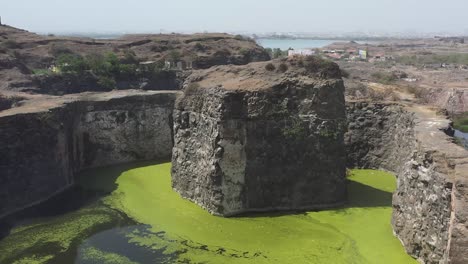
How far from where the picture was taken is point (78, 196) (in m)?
16.6

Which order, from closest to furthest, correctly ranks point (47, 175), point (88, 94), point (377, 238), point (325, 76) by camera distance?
point (377, 238), point (325, 76), point (47, 175), point (88, 94)

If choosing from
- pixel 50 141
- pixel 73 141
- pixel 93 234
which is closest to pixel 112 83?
pixel 73 141

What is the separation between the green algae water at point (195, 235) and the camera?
12.0 meters

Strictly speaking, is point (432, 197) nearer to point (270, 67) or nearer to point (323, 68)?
point (323, 68)

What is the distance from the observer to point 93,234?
13711mm

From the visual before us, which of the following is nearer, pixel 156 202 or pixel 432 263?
pixel 432 263

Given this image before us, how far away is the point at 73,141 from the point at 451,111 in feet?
110

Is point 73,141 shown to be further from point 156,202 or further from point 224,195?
point 224,195

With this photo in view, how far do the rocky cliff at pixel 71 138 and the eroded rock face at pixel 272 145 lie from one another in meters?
5.42

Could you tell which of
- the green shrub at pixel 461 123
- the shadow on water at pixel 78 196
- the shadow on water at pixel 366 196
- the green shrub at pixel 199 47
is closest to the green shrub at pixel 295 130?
the shadow on water at pixel 366 196

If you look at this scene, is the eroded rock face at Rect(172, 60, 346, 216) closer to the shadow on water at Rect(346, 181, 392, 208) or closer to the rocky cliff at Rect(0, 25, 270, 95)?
the shadow on water at Rect(346, 181, 392, 208)

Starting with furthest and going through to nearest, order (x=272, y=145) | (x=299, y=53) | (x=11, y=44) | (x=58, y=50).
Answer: (x=58, y=50) → (x=11, y=44) → (x=299, y=53) → (x=272, y=145)

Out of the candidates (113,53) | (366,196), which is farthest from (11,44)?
(366,196)

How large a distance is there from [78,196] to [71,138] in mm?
3005
